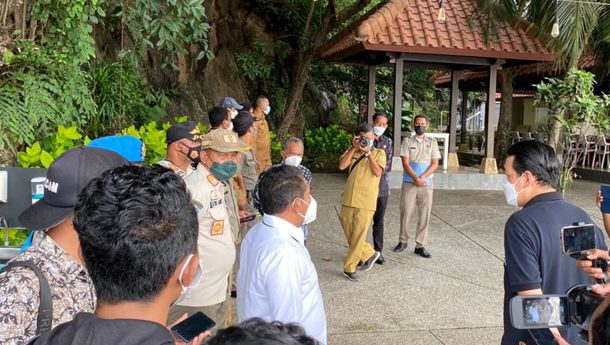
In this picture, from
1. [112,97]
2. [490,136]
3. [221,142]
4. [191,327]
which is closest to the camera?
[191,327]

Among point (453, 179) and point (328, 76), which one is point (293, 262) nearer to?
point (453, 179)

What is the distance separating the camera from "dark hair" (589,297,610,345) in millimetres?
1173

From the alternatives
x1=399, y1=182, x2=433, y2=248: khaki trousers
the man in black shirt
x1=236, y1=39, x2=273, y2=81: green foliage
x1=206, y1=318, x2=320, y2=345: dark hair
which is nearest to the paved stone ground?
x1=399, y1=182, x2=433, y2=248: khaki trousers

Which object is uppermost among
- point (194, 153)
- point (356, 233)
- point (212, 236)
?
point (194, 153)

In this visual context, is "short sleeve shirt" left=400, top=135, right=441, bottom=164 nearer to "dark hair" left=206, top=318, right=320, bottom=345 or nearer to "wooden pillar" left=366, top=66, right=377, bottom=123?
"dark hair" left=206, top=318, right=320, bottom=345

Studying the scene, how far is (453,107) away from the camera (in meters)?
13.6

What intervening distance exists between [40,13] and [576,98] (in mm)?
8856

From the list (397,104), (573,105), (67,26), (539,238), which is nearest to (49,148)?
(67,26)

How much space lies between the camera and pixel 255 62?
14.8 meters

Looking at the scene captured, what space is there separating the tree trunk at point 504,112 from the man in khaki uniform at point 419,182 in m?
8.98

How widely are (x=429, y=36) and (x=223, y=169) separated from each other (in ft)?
28.2

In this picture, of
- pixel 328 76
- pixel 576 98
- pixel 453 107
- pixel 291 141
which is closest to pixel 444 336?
pixel 291 141

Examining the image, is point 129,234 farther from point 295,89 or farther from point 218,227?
point 295,89

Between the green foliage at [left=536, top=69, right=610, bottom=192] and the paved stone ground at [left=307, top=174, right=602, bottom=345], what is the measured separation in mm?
1887
